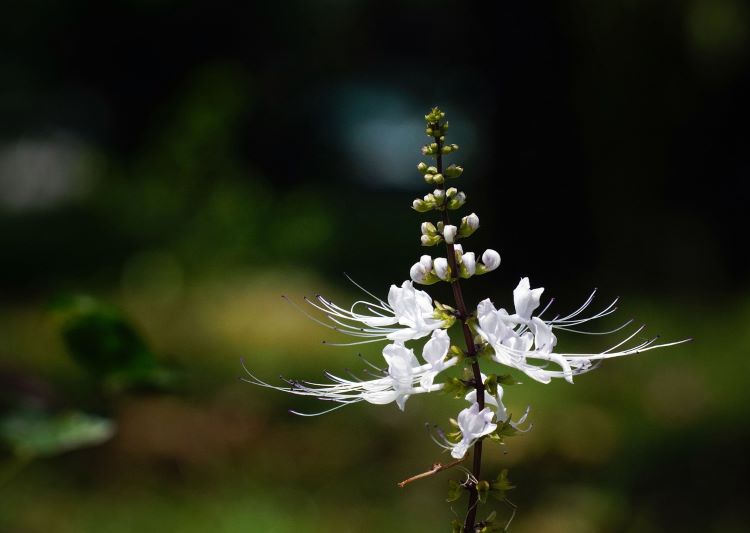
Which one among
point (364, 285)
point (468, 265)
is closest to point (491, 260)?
point (468, 265)

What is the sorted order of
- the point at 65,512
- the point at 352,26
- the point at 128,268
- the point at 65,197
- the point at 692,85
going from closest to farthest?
the point at 65,512 → the point at 692,85 → the point at 128,268 → the point at 65,197 → the point at 352,26

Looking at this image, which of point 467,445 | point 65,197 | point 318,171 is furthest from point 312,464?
point 318,171

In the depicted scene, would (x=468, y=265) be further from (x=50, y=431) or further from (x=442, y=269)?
(x=50, y=431)

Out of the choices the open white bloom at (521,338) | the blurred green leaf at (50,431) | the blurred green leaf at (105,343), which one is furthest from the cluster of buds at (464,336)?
the blurred green leaf at (50,431)

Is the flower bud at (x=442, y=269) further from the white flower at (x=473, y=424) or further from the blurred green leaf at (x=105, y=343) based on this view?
the blurred green leaf at (x=105, y=343)

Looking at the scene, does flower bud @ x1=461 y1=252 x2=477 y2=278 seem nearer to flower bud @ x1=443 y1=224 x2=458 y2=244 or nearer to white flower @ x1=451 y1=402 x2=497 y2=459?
flower bud @ x1=443 y1=224 x2=458 y2=244

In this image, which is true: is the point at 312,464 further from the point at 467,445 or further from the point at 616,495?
the point at 467,445
